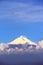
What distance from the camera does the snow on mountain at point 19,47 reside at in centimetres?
189

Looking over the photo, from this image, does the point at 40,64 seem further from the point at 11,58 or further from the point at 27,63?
the point at 11,58

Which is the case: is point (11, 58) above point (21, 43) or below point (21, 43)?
below

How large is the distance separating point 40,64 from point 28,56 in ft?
0.56

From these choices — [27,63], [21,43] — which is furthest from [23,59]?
[21,43]

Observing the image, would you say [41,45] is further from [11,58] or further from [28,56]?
[11,58]

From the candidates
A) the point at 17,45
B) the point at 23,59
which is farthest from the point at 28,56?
the point at 17,45

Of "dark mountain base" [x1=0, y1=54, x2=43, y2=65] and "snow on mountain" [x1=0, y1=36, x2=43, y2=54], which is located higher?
"snow on mountain" [x1=0, y1=36, x2=43, y2=54]

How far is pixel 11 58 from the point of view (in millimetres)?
2031

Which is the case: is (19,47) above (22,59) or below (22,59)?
above

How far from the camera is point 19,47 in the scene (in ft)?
6.25

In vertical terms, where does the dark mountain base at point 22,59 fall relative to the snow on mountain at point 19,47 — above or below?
below

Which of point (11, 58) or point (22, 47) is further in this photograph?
point (11, 58)

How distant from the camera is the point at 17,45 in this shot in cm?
192

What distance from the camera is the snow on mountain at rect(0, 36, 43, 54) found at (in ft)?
6.21
